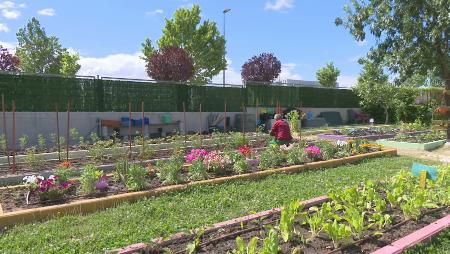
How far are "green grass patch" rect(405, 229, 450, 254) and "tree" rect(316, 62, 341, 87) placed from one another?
37826 millimetres

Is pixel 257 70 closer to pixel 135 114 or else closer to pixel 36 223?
pixel 135 114

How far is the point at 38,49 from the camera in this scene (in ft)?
103

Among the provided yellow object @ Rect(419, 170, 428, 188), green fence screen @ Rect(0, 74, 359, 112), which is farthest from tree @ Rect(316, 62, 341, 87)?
yellow object @ Rect(419, 170, 428, 188)

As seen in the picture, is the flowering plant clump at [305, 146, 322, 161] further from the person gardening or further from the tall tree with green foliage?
the tall tree with green foliage

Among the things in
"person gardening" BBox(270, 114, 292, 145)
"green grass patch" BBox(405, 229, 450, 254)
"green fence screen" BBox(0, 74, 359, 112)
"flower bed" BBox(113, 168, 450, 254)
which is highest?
"green fence screen" BBox(0, 74, 359, 112)

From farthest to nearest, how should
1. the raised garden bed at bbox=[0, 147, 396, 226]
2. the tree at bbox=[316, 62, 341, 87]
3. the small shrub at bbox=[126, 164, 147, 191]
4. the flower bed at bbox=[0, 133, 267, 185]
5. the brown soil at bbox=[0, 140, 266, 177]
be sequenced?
the tree at bbox=[316, 62, 341, 87]
the brown soil at bbox=[0, 140, 266, 177]
the flower bed at bbox=[0, 133, 267, 185]
the small shrub at bbox=[126, 164, 147, 191]
the raised garden bed at bbox=[0, 147, 396, 226]

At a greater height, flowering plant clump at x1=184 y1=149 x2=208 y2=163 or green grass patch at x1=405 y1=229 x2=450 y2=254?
flowering plant clump at x1=184 y1=149 x2=208 y2=163

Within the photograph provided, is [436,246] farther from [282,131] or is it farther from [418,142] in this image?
[418,142]

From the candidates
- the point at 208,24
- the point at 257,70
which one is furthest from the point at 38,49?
the point at 257,70

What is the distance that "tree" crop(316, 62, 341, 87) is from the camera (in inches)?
1624

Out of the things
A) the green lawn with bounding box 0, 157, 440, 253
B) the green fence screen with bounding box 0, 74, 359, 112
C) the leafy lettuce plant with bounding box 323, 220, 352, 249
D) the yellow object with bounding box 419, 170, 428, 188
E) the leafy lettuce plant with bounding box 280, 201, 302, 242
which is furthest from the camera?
the green fence screen with bounding box 0, 74, 359, 112

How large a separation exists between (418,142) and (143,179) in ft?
34.2

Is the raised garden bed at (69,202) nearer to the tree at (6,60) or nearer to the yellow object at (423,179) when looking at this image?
the yellow object at (423,179)

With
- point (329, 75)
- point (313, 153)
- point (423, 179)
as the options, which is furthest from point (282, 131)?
point (329, 75)
